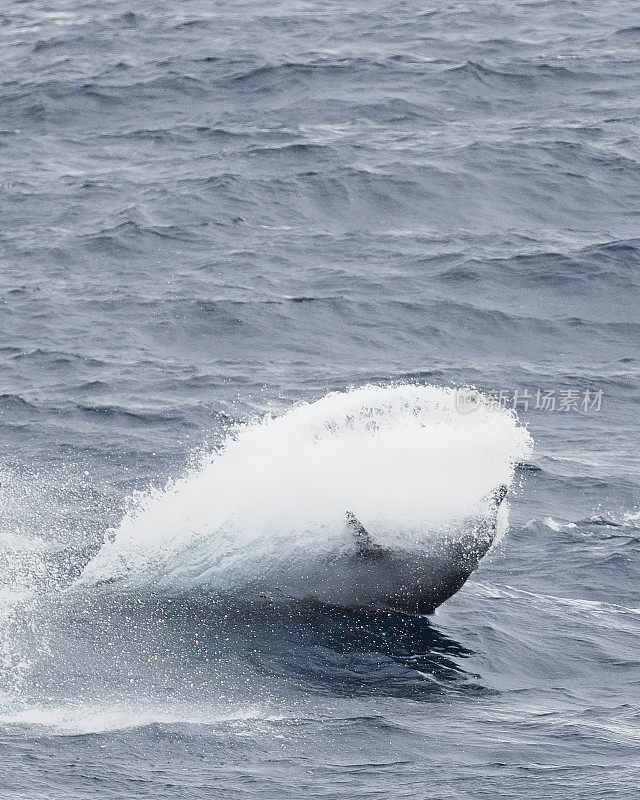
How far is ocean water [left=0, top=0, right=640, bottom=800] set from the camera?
46.1ft

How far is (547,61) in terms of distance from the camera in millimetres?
40094

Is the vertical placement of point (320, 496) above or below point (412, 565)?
above

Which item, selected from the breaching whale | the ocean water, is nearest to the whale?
the breaching whale

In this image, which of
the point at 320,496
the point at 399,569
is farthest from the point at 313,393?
the point at 399,569

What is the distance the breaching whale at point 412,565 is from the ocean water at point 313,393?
0.20 metres

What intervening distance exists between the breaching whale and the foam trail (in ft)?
0.38

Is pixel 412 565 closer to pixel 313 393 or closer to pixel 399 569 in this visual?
pixel 399 569

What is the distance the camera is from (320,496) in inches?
637

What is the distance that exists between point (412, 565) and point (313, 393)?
8.28m

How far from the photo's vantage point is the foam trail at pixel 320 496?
1579 centimetres

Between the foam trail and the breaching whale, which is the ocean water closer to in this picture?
the foam trail

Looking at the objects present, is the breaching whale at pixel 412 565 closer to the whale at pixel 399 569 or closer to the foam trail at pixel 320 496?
the whale at pixel 399 569

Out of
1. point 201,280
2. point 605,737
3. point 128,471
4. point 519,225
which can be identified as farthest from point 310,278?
point 605,737

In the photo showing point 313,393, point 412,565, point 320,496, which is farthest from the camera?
point 313,393
